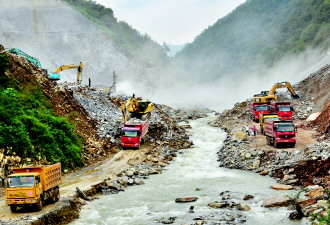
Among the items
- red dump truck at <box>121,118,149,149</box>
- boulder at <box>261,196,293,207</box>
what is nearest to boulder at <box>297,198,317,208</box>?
boulder at <box>261,196,293,207</box>

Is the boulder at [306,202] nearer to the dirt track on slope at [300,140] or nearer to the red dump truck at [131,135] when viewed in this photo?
the dirt track on slope at [300,140]

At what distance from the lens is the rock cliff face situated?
336 ft

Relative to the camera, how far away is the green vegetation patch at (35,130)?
30281 mm

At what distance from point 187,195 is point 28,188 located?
10858mm

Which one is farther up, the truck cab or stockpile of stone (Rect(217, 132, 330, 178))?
the truck cab

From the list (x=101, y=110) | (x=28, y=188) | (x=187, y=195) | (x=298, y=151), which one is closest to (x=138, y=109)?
(x=101, y=110)

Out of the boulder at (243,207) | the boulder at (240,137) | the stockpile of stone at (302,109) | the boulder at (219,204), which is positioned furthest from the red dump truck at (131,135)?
the stockpile of stone at (302,109)

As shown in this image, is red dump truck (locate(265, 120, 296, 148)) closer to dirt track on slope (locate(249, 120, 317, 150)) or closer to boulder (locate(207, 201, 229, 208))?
dirt track on slope (locate(249, 120, 317, 150))

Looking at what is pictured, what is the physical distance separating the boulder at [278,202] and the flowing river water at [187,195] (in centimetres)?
43

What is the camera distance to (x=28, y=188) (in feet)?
67.6

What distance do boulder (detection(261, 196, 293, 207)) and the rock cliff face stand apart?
79.2m

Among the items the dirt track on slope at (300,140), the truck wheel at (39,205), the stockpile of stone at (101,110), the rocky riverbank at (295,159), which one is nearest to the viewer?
the truck wheel at (39,205)

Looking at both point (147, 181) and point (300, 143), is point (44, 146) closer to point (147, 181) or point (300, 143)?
point (147, 181)

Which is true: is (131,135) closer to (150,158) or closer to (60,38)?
(150,158)
